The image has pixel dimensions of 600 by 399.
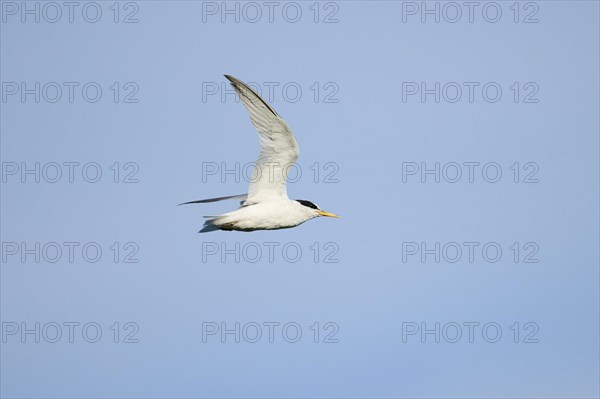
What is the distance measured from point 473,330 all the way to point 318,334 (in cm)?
453

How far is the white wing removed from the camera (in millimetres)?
20688

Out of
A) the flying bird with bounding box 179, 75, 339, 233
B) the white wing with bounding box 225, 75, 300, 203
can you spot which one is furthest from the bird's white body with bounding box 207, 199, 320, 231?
the white wing with bounding box 225, 75, 300, 203

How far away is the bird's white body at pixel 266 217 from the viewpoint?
21.8 meters

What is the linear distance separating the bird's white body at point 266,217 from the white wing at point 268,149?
0.28 meters

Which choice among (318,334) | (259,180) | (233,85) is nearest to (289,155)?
(259,180)

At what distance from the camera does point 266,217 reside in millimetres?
22172

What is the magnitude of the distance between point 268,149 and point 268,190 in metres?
1.12

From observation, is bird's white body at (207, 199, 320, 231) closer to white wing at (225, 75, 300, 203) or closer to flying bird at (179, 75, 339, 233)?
flying bird at (179, 75, 339, 233)

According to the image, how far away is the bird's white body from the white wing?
28 cm

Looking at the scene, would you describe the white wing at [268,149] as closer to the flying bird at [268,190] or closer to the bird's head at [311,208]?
the flying bird at [268,190]

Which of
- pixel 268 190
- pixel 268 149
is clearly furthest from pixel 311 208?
pixel 268 149

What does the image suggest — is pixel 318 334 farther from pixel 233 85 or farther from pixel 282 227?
pixel 233 85

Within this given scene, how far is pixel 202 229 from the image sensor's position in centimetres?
2194

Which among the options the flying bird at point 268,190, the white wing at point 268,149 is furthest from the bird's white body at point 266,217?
the white wing at point 268,149
